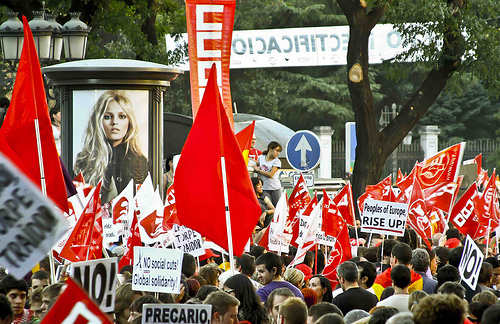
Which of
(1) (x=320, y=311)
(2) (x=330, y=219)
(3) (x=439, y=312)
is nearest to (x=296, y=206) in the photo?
(2) (x=330, y=219)

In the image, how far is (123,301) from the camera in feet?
21.7

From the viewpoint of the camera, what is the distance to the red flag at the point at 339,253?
9992 mm

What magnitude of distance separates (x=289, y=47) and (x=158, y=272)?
3533 centimetres

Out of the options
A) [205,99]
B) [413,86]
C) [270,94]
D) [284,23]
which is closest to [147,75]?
[205,99]

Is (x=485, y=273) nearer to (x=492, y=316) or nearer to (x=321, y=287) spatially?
(x=321, y=287)

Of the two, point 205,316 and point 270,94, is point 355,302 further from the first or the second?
point 270,94

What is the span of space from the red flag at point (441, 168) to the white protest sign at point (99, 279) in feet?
31.1

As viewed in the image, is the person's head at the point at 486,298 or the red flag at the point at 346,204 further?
the red flag at the point at 346,204

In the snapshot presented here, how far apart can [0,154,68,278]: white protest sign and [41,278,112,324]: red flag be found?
179 millimetres

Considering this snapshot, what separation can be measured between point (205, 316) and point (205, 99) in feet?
13.1

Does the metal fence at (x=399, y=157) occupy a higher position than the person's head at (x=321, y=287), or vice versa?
the metal fence at (x=399, y=157)

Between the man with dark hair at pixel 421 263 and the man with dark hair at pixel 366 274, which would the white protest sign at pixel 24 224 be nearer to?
the man with dark hair at pixel 366 274

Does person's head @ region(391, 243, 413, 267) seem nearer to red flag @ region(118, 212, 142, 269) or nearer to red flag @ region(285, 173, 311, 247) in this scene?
red flag @ region(118, 212, 142, 269)

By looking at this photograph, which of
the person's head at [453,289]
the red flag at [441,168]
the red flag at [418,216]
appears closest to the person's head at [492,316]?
the person's head at [453,289]
